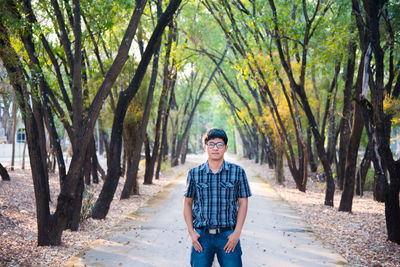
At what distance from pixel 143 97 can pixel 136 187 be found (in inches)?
119

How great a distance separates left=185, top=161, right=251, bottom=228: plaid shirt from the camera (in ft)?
9.99

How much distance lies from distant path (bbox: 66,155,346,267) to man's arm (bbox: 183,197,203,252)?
251 cm

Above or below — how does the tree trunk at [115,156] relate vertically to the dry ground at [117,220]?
above

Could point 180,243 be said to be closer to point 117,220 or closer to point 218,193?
point 117,220

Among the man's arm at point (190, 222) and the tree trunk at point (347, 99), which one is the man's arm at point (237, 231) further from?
the tree trunk at point (347, 99)

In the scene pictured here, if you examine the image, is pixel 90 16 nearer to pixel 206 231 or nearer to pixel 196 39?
pixel 206 231

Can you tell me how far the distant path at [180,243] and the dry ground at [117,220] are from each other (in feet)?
0.97

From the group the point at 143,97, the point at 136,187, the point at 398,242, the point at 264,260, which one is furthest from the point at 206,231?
the point at 143,97

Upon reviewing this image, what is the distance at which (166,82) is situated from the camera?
15133 mm

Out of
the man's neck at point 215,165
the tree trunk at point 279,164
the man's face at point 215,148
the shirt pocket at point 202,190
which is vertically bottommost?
the tree trunk at point 279,164

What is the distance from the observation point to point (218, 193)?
307cm

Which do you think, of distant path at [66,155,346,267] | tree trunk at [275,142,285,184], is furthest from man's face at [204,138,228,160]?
tree trunk at [275,142,285,184]

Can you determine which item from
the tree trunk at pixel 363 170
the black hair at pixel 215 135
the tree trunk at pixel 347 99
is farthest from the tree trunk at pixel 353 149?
the black hair at pixel 215 135

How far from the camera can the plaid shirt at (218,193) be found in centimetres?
304
